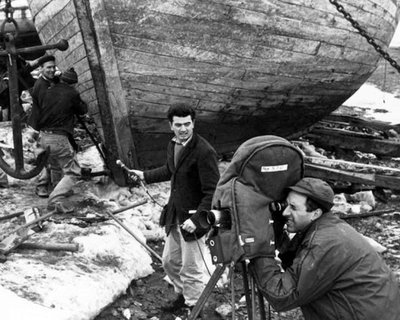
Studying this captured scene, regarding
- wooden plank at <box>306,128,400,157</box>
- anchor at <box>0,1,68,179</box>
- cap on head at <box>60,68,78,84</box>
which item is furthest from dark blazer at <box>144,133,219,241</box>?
wooden plank at <box>306,128,400,157</box>

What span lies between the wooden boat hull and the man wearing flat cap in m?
3.17

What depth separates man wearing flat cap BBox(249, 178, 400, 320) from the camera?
2258mm

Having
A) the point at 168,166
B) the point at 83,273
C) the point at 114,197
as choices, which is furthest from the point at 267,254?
the point at 114,197

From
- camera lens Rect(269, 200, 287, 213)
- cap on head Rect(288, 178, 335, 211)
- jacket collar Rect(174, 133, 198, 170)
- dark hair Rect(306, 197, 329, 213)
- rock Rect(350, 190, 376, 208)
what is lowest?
rock Rect(350, 190, 376, 208)

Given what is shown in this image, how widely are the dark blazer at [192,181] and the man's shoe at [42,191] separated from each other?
2.43 meters

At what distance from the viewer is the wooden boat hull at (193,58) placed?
518 cm

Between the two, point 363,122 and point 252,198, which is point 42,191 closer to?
point 252,198

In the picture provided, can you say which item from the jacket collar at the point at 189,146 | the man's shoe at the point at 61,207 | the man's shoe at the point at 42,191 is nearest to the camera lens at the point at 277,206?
the jacket collar at the point at 189,146

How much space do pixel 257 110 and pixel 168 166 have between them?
265 centimetres

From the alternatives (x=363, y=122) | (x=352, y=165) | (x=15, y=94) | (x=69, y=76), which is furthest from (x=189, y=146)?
(x=363, y=122)

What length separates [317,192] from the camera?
2.41m

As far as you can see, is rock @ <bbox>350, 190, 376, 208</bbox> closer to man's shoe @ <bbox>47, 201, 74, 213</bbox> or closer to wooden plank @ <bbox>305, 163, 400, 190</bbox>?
wooden plank @ <bbox>305, 163, 400, 190</bbox>

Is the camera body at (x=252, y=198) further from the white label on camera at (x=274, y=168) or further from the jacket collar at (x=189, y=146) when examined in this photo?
the jacket collar at (x=189, y=146)

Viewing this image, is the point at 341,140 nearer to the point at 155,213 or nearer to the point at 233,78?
the point at 233,78
